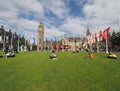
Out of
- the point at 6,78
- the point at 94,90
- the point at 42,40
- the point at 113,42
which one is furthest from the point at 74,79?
the point at 42,40

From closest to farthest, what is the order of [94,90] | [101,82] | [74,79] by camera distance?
[94,90] < [101,82] < [74,79]

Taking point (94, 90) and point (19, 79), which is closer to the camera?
point (94, 90)

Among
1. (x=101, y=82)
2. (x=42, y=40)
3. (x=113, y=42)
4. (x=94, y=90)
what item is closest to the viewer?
(x=94, y=90)

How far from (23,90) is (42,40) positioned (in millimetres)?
157655

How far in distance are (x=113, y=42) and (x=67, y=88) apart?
11087 centimetres

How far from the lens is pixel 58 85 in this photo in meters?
12.9

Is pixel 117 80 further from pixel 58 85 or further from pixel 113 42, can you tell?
pixel 113 42

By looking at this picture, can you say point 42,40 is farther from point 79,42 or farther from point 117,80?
point 117,80

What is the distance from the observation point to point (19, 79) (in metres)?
14.8

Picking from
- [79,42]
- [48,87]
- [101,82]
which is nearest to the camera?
[48,87]

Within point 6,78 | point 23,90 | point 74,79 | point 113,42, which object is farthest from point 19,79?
point 113,42

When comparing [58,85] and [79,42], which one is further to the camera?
[79,42]

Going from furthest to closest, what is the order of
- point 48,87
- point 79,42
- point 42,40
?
point 79,42 < point 42,40 < point 48,87

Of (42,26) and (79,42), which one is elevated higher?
(42,26)
